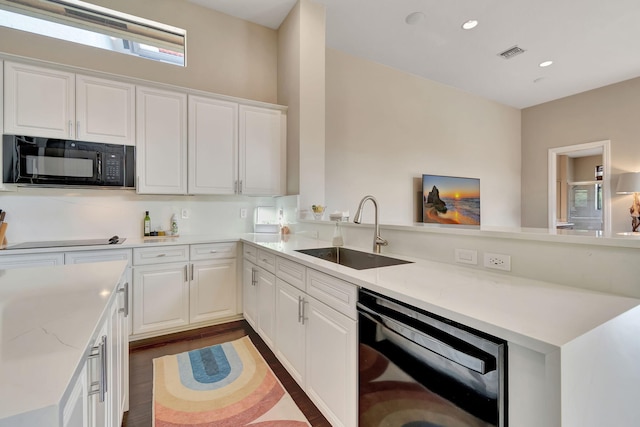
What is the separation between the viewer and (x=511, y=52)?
3.96 meters

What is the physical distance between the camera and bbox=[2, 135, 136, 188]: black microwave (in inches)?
86.4

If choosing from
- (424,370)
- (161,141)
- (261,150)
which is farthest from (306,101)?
(424,370)

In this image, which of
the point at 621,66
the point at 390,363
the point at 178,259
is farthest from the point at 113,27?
the point at 621,66

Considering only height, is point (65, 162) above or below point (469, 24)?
below

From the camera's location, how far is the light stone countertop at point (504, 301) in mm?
757

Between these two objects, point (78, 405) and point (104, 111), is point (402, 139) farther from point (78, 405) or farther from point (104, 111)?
point (78, 405)

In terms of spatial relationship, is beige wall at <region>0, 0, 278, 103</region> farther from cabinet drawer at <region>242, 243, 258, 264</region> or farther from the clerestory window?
cabinet drawer at <region>242, 243, 258, 264</region>

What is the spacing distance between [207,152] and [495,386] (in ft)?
9.67

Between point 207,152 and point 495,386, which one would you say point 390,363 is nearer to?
point 495,386

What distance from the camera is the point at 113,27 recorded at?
9.60ft

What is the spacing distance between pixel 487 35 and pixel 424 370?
415 cm

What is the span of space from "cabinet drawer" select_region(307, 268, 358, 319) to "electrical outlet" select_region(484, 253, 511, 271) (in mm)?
680

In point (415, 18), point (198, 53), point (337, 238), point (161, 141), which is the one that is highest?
point (415, 18)

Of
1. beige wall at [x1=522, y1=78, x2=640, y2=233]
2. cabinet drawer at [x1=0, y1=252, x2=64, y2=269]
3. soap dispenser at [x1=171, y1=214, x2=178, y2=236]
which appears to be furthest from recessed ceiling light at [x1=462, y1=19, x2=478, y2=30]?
cabinet drawer at [x1=0, y1=252, x2=64, y2=269]
